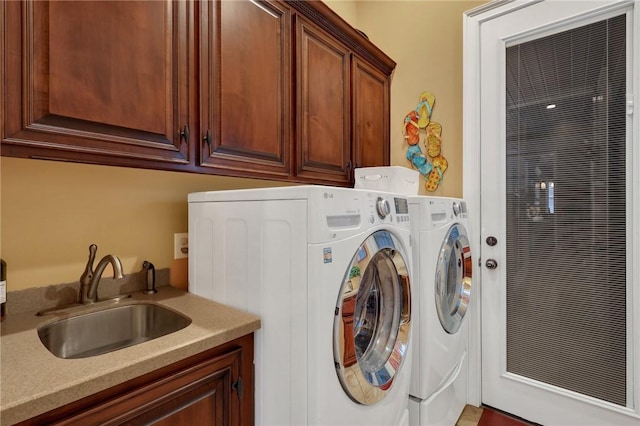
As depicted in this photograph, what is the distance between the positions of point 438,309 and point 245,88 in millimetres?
1370

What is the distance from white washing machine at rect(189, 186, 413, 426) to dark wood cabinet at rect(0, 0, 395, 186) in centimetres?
31

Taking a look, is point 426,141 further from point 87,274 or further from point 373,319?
point 87,274

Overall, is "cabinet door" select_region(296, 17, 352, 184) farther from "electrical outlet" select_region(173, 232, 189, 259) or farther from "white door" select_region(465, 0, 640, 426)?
"white door" select_region(465, 0, 640, 426)

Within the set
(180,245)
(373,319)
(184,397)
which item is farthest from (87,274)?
(373,319)

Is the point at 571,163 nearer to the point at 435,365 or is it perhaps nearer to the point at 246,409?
the point at 435,365

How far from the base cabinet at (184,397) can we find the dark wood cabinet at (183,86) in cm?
65

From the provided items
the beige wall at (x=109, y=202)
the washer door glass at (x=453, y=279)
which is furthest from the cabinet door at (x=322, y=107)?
the washer door glass at (x=453, y=279)

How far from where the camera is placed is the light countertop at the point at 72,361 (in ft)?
2.21

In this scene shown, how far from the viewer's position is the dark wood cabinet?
0.87 meters

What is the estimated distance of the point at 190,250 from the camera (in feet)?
4.74

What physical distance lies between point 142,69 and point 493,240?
2.01 m

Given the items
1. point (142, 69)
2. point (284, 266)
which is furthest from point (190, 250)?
point (142, 69)

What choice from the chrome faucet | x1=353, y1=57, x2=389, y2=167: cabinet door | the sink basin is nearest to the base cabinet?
the sink basin

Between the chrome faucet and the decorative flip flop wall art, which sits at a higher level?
the decorative flip flop wall art
